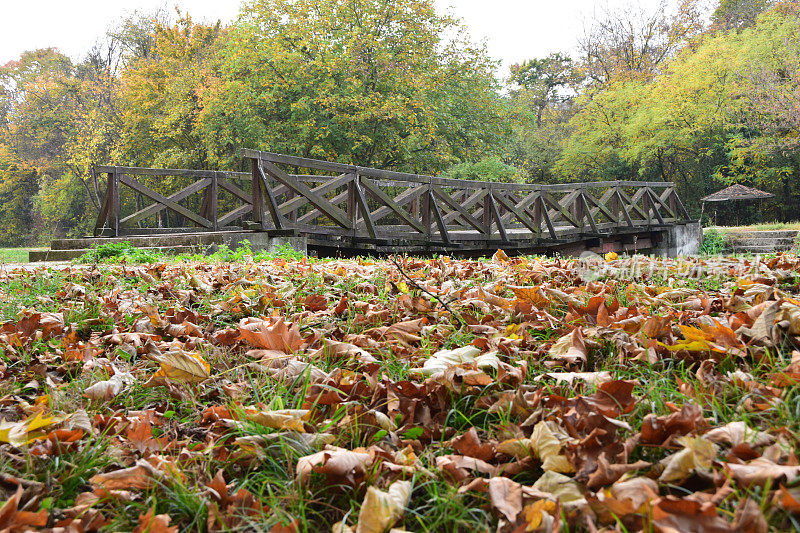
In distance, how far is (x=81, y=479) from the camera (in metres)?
1.34

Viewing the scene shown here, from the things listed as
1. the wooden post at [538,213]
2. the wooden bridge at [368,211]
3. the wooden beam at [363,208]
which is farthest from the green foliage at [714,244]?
the wooden beam at [363,208]

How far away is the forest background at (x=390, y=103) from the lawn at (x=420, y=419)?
14.8 metres

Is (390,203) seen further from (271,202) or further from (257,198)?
(257,198)

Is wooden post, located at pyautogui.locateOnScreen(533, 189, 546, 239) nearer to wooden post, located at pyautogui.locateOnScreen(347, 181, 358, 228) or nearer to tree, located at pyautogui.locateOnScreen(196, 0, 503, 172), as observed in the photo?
wooden post, located at pyautogui.locateOnScreen(347, 181, 358, 228)

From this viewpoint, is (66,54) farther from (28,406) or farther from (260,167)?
(28,406)

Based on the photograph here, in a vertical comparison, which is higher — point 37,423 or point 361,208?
point 361,208

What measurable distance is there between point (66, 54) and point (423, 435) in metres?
39.4

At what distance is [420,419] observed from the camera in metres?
1.58

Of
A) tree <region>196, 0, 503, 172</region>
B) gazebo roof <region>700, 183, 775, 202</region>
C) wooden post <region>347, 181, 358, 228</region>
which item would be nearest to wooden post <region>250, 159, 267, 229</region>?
wooden post <region>347, 181, 358, 228</region>

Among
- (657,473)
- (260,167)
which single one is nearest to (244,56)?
(260,167)

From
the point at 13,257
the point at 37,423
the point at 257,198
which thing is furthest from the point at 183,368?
the point at 13,257

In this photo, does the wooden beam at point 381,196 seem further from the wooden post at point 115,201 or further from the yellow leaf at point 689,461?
the yellow leaf at point 689,461

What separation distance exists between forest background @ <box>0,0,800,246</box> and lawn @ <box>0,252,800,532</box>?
582 inches

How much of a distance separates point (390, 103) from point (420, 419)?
15.6 meters
